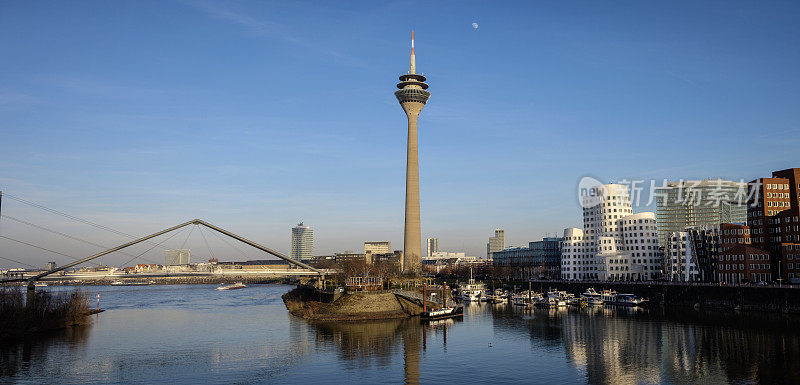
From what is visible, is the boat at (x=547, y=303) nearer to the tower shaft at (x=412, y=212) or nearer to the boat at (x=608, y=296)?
the boat at (x=608, y=296)

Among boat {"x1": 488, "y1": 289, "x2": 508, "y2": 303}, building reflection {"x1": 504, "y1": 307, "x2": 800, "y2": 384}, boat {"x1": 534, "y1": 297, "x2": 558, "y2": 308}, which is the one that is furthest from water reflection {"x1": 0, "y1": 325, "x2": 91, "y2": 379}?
boat {"x1": 488, "y1": 289, "x2": 508, "y2": 303}

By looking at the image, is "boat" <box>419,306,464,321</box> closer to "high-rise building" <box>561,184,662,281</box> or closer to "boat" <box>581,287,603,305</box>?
"boat" <box>581,287,603,305</box>

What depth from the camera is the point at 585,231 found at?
153m

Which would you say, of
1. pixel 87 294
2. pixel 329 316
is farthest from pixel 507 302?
pixel 87 294

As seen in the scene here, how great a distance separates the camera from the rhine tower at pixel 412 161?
15250cm

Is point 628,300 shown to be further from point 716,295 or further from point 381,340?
point 381,340

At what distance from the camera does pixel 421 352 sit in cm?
5331

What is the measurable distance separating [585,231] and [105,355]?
126m

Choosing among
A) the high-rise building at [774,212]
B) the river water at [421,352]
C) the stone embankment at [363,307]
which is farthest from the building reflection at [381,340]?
the high-rise building at [774,212]

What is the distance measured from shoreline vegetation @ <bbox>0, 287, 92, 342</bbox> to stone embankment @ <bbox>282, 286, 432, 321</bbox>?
29.8 m

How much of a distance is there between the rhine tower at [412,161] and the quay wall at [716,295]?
1749 inches

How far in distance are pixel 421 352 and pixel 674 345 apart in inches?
983

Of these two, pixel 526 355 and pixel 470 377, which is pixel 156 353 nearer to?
pixel 470 377

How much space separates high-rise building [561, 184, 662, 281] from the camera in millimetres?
137500
